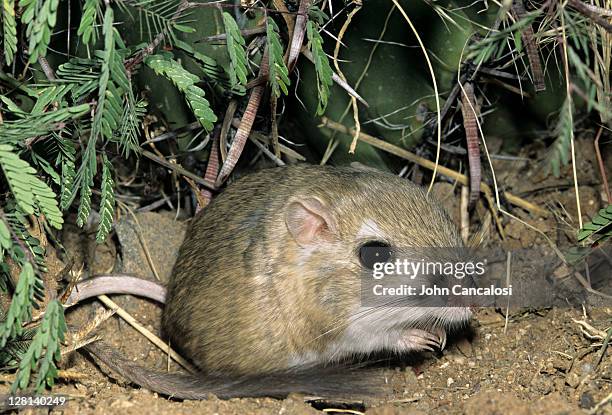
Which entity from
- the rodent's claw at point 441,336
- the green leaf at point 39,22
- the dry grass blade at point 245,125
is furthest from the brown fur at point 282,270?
the green leaf at point 39,22

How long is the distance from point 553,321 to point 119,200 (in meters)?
2.91

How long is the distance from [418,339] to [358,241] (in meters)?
0.63

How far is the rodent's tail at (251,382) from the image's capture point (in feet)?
13.2

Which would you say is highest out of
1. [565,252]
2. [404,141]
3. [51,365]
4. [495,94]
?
[495,94]

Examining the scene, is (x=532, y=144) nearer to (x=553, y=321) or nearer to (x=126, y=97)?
(x=553, y=321)

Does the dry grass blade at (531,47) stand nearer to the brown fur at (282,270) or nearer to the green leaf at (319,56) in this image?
the brown fur at (282,270)

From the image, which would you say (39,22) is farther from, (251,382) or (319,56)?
(251,382)

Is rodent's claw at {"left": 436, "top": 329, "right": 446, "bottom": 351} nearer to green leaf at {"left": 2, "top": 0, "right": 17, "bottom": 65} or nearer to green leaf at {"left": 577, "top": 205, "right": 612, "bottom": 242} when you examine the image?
green leaf at {"left": 577, "top": 205, "right": 612, "bottom": 242}

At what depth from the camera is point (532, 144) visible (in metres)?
5.70

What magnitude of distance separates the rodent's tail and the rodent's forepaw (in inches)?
8.9

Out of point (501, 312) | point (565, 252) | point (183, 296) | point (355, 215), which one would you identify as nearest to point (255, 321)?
point (183, 296)

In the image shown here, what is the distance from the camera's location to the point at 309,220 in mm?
4273

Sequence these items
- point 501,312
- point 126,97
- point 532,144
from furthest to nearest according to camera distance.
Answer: point 532,144
point 501,312
point 126,97

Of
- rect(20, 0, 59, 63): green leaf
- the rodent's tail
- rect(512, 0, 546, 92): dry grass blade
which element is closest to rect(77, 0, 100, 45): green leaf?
rect(20, 0, 59, 63): green leaf
